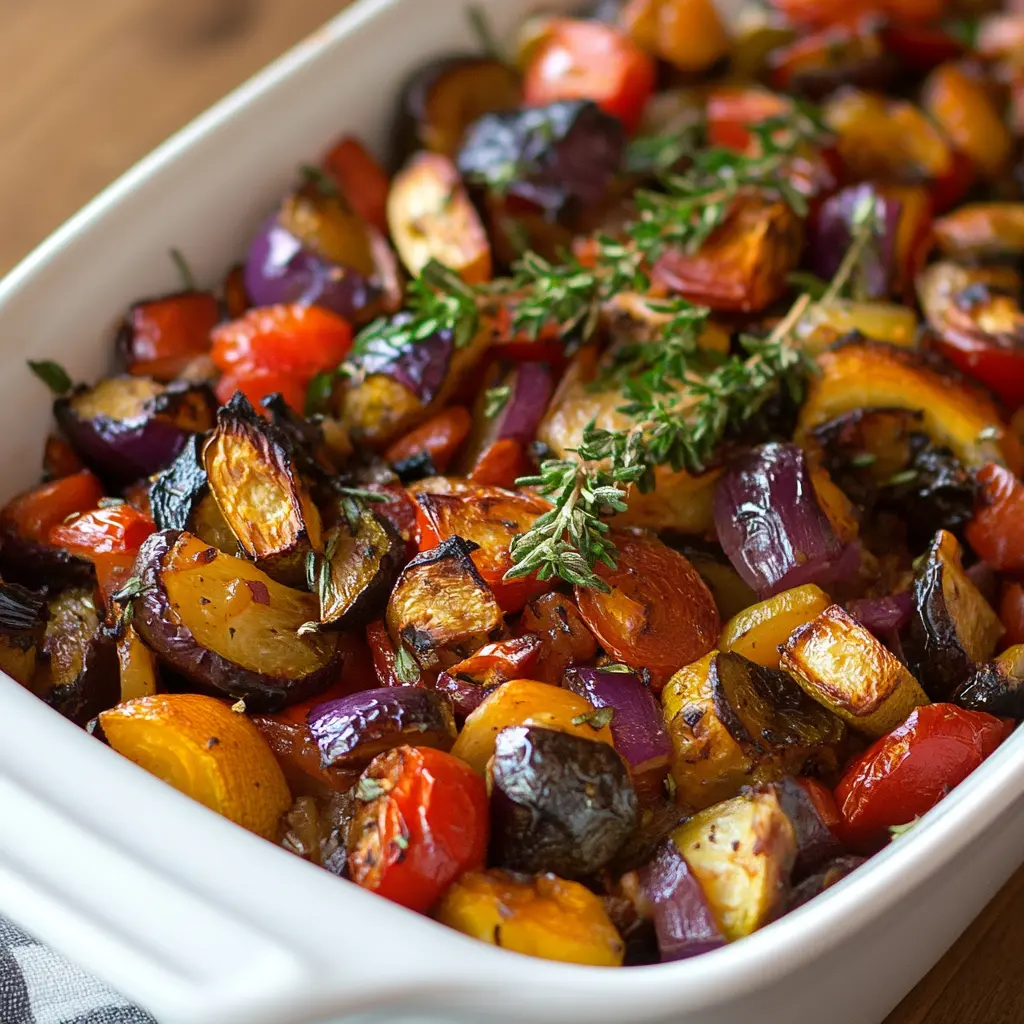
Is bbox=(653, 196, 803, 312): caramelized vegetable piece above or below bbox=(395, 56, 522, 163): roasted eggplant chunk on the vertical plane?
below

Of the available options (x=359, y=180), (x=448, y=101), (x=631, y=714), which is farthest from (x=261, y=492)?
(x=448, y=101)

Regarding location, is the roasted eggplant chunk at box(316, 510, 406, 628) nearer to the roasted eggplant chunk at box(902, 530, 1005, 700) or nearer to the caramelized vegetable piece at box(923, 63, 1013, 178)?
the roasted eggplant chunk at box(902, 530, 1005, 700)

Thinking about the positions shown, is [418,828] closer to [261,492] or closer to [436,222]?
[261,492]

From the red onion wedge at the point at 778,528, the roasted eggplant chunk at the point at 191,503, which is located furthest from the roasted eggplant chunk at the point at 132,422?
the red onion wedge at the point at 778,528

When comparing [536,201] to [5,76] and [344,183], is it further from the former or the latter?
[5,76]

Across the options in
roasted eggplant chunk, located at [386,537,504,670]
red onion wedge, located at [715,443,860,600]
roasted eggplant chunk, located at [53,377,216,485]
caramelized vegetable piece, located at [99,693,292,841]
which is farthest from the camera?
roasted eggplant chunk, located at [53,377,216,485]

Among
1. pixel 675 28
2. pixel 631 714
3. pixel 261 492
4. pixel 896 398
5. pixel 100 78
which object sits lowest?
pixel 896 398

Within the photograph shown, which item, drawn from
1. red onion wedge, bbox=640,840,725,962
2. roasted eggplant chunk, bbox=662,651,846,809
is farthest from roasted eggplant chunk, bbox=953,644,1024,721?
red onion wedge, bbox=640,840,725,962

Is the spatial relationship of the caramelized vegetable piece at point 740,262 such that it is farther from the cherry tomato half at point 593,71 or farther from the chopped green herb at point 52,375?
the chopped green herb at point 52,375
